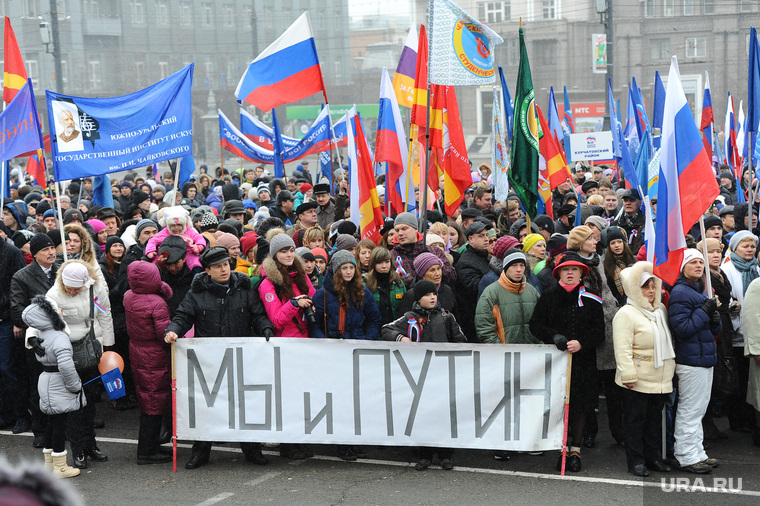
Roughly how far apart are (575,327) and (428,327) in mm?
1042

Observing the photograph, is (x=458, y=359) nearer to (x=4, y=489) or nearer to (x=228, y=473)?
(x=228, y=473)

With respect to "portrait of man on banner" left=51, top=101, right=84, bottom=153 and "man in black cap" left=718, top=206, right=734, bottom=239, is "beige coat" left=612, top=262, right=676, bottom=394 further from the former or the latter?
"portrait of man on banner" left=51, top=101, right=84, bottom=153

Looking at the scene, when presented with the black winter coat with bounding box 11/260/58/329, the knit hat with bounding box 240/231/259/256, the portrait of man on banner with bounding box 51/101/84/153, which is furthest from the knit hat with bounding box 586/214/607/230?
the black winter coat with bounding box 11/260/58/329

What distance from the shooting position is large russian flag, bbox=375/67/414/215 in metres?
9.47

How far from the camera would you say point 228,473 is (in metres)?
6.38

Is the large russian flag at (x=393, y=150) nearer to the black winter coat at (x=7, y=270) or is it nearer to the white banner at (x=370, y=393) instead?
the white banner at (x=370, y=393)

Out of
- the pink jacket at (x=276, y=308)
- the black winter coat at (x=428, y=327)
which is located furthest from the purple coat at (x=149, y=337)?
the black winter coat at (x=428, y=327)

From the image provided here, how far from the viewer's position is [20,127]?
8.44m

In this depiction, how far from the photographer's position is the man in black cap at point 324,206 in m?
11.0

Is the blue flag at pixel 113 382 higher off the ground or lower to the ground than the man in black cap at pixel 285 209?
lower

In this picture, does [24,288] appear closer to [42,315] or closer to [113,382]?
[42,315]

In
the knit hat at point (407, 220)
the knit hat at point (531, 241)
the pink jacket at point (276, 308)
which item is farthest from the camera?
the knit hat at point (531, 241)

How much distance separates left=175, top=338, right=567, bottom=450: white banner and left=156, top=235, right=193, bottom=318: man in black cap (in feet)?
3.86

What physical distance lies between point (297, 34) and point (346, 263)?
14.6 feet
